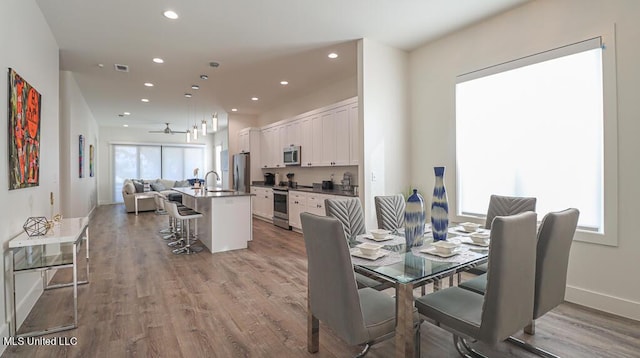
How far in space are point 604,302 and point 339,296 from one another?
2.66 metres

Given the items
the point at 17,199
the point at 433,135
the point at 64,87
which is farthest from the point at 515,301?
the point at 64,87

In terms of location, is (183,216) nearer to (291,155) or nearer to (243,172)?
(291,155)

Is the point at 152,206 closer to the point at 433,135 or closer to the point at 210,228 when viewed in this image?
the point at 210,228

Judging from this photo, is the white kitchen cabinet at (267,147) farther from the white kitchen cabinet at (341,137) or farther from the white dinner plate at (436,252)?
the white dinner plate at (436,252)

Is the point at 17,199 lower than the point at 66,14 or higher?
lower

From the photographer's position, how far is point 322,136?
19.2ft

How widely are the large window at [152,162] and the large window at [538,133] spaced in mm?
11332

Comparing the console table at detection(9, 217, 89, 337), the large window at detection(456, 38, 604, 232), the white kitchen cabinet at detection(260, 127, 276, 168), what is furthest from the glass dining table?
the white kitchen cabinet at detection(260, 127, 276, 168)

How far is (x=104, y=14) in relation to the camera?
11.0 ft

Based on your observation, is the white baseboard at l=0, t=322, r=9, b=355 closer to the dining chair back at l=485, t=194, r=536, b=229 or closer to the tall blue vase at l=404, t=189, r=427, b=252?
the tall blue vase at l=404, t=189, r=427, b=252

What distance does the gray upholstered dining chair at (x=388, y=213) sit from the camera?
9.92 ft

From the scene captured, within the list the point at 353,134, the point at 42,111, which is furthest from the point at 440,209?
the point at 42,111

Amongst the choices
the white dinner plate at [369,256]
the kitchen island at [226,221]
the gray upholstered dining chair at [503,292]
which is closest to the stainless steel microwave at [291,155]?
the kitchen island at [226,221]

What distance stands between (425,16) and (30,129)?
157 inches
